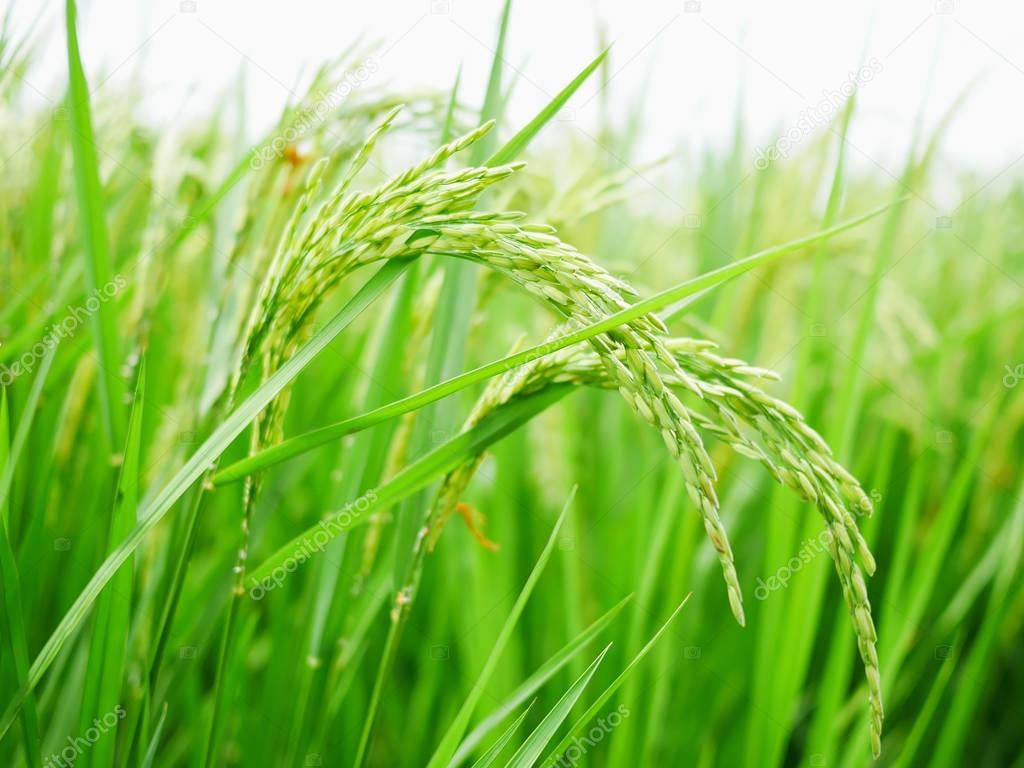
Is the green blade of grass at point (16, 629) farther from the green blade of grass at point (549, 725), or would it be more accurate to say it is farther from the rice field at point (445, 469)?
the green blade of grass at point (549, 725)

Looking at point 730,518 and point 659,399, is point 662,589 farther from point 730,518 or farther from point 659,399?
point 659,399

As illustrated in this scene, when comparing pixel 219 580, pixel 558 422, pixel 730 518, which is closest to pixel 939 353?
pixel 730 518

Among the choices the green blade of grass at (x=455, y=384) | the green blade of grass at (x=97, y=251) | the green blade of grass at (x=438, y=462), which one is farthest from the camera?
the green blade of grass at (x=97, y=251)

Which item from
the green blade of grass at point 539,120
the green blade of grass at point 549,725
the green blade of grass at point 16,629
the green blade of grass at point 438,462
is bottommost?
the green blade of grass at point 16,629

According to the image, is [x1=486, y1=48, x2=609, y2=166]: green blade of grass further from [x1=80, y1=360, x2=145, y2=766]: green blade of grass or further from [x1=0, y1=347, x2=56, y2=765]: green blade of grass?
[x1=0, y1=347, x2=56, y2=765]: green blade of grass

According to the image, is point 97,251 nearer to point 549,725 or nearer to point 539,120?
point 539,120

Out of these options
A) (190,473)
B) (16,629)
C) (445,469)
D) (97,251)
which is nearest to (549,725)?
(445,469)

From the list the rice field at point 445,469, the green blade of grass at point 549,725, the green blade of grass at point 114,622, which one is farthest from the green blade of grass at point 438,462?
the green blade of grass at point 549,725

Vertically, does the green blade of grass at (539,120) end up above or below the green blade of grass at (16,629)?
above
